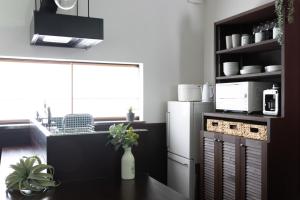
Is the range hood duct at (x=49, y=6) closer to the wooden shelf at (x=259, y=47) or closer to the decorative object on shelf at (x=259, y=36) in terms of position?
the wooden shelf at (x=259, y=47)

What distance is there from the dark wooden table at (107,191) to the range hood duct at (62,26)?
53.4 inches

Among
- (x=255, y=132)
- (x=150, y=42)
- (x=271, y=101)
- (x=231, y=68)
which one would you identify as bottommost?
(x=255, y=132)

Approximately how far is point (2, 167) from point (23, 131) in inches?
51.8

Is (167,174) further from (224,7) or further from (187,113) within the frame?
(224,7)

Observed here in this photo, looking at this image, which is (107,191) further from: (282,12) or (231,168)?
(282,12)

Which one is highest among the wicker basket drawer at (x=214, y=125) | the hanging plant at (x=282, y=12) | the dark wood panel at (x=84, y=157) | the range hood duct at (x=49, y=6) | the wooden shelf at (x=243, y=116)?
the range hood duct at (x=49, y=6)

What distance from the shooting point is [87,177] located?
213 centimetres

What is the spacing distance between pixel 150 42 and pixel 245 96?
5.29 feet

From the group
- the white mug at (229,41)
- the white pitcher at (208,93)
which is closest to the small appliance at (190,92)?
the white pitcher at (208,93)

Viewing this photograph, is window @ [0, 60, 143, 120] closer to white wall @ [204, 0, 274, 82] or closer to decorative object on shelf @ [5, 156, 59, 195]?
white wall @ [204, 0, 274, 82]

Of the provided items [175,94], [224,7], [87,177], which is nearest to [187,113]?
[175,94]

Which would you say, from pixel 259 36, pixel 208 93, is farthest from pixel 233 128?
pixel 259 36

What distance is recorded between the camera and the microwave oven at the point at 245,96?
121 inches

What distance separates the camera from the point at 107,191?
1.83 meters
